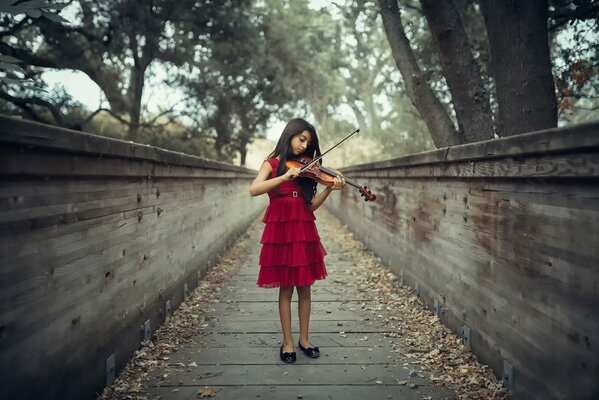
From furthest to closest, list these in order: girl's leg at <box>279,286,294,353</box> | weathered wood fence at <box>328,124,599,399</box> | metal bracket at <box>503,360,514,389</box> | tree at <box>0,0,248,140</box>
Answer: tree at <box>0,0,248,140</box> → girl's leg at <box>279,286,294,353</box> → metal bracket at <box>503,360,514,389</box> → weathered wood fence at <box>328,124,599,399</box>

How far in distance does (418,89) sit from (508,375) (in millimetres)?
5594

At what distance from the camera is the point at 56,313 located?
218 cm

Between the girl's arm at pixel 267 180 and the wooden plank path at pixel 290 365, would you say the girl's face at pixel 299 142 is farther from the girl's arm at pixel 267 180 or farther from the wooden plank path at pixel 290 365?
the wooden plank path at pixel 290 365

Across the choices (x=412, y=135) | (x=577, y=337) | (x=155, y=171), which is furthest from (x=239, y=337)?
(x=412, y=135)

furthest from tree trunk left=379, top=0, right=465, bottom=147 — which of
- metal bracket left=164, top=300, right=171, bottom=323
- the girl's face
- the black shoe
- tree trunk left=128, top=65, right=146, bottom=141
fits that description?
tree trunk left=128, top=65, right=146, bottom=141

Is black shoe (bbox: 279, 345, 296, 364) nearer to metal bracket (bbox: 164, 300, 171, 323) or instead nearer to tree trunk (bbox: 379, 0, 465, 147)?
metal bracket (bbox: 164, 300, 171, 323)

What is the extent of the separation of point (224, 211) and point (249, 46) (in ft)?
29.8

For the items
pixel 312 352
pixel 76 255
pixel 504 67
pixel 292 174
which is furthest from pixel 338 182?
pixel 504 67

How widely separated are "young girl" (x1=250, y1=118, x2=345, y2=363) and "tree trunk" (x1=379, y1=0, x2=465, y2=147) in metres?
4.31

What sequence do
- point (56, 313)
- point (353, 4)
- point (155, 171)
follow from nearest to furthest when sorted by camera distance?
point (56, 313) → point (155, 171) → point (353, 4)

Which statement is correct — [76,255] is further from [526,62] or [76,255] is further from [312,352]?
[526,62]

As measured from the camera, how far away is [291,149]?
3.46 meters

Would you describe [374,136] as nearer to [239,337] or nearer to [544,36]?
[544,36]

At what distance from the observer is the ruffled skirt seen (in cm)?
336
